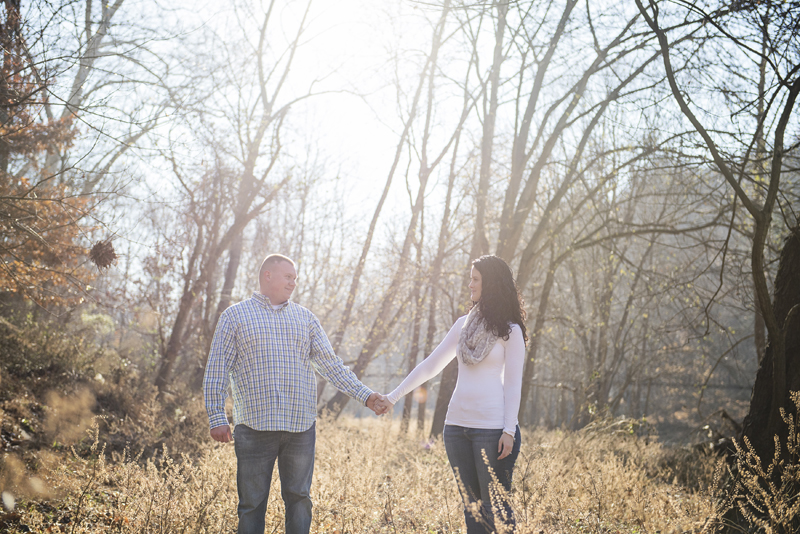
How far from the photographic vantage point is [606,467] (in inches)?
227

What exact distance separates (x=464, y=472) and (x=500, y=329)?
852 mm

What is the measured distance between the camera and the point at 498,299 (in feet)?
11.4

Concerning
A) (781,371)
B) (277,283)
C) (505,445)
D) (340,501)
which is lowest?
(340,501)

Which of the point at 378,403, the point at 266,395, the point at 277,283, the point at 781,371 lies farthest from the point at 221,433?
the point at 781,371

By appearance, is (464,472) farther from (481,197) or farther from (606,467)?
(481,197)

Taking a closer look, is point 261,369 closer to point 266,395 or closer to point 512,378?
point 266,395

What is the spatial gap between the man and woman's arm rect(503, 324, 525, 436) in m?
1.19

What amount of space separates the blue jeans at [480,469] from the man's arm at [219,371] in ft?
4.38

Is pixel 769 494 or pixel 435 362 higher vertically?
pixel 435 362

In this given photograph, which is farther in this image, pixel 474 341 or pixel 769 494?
pixel 769 494

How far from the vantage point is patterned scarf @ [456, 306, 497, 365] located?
3338mm

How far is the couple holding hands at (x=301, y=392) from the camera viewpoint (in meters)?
3.25

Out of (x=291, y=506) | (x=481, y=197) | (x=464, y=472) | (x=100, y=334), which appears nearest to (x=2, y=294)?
(x=100, y=334)

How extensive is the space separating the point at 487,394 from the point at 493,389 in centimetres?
5
